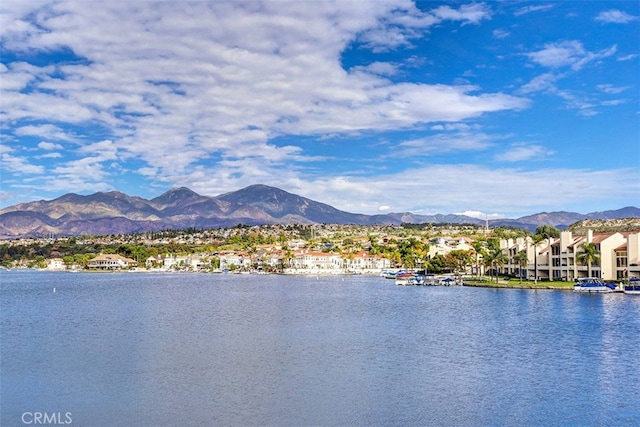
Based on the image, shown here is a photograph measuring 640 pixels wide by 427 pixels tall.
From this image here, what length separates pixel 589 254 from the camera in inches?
2154

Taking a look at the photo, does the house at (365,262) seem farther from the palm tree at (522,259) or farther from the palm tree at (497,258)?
the palm tree at (522,259)

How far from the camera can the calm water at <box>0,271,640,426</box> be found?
16.6 m

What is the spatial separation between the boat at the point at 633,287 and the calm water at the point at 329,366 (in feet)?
29.9

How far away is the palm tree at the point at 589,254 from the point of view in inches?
2153

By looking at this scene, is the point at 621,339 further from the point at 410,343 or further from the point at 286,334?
the point at 286,334

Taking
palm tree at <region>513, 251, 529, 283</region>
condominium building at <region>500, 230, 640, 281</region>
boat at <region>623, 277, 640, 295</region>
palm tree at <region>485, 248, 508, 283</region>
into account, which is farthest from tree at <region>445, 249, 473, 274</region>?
boat at <region>623, 277, 640, 295</region>

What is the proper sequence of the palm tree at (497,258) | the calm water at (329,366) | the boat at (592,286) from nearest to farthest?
1. the calm water at (329,366)
2. the boat at (592,286)
3. the palm tree at (497,258)

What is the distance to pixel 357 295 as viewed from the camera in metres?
57.4

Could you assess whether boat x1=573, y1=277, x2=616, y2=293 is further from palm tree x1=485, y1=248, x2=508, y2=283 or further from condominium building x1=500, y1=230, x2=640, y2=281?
palm tree x1=485, y1=248, x2=508, y2=283

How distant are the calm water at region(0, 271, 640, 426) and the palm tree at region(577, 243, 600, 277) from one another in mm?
13521

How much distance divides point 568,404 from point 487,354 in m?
7.31

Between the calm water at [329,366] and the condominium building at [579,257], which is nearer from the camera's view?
the calm water at [329,366]

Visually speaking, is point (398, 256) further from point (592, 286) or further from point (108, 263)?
point (108, 263)

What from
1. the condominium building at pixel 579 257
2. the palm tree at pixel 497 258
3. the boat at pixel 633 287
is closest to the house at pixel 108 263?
the palm tree at pixel 497 258
